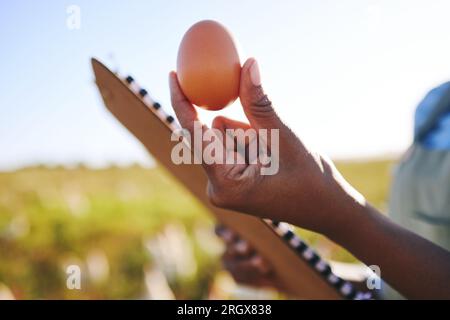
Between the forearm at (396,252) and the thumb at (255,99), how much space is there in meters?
0.19

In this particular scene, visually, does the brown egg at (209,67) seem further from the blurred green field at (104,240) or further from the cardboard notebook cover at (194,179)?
the blurred green field at (104,240)

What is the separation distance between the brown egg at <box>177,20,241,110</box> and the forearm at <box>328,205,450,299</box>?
0.95ft

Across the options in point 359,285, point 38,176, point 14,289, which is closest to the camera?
point 359,285

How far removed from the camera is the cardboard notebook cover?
0.92 metres

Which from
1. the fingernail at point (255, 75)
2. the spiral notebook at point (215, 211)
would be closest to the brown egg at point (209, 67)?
the spiral notebook at point (215, 211)

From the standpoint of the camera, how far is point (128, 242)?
125 inches

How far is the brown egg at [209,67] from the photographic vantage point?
0.85 meters

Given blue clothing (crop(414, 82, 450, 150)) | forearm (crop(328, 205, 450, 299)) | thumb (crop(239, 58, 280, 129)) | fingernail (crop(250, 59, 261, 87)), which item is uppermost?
fingernail (crop(250, 59, 261, 87))

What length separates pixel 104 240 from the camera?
320 centimetres

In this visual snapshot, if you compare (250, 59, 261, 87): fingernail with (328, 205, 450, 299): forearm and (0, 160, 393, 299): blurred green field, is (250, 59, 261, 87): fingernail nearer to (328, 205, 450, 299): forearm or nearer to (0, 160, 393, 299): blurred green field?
(328, 205, 450, 299): forearm

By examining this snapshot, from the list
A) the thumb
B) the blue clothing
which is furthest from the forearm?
the blue clothing
